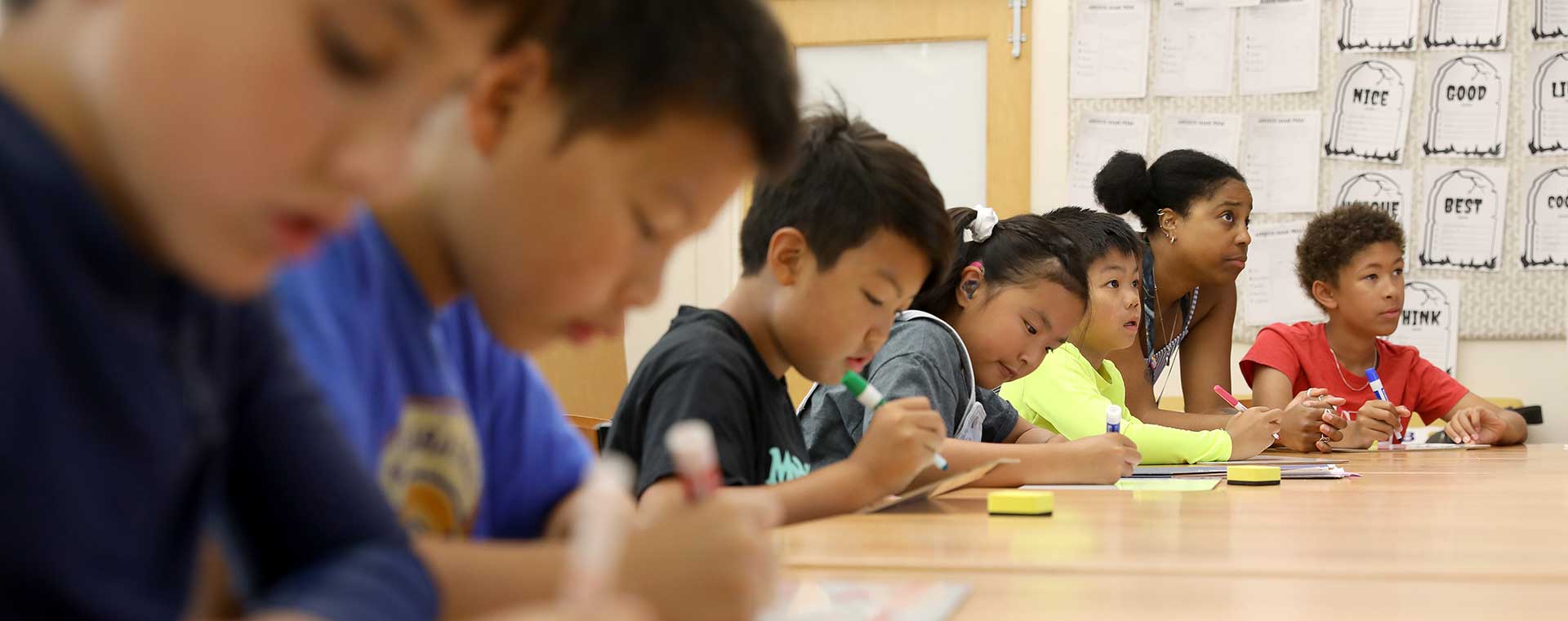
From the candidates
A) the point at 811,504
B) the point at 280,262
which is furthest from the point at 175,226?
the point at 811,504

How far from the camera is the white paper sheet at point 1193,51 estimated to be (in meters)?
3.56

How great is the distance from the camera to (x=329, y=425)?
45 cm

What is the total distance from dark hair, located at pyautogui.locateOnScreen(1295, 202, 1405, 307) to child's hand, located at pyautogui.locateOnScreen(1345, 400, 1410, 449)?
0.52 m

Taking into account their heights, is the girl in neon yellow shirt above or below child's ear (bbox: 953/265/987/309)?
below

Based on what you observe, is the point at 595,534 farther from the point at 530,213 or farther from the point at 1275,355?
the point at 1275,355

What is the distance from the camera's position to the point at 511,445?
83 centimetres

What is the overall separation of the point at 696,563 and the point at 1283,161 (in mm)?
3348

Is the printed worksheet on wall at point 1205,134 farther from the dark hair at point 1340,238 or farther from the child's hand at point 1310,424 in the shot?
the child's hand at point 1310,424

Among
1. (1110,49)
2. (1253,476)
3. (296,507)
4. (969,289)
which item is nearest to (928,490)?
(1253,476)

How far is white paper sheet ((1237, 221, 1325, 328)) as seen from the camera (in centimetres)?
350

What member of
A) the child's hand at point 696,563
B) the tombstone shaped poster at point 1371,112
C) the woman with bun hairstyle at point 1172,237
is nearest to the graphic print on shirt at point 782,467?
the child's hand at point 696,563

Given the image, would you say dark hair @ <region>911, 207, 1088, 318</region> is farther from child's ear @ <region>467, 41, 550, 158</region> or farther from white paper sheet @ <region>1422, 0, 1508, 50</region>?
white paper sheet @ <region>1422, 0, 1508, 50</region>

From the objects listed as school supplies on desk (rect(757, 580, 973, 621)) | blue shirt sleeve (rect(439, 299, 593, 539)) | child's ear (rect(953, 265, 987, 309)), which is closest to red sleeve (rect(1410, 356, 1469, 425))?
child's ear (rect(953, 265, 987, 309))

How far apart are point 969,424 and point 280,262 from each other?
1.55 metres
